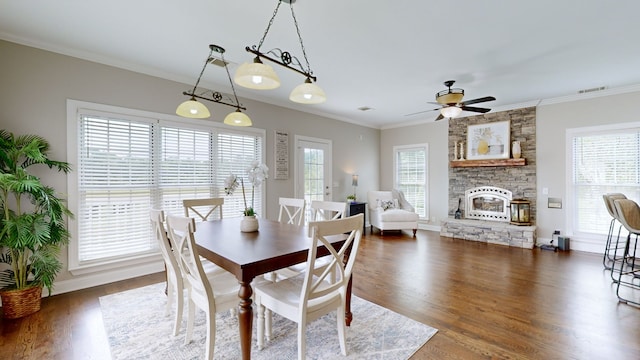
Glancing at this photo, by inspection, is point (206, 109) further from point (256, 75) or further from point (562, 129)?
point (562, 129)

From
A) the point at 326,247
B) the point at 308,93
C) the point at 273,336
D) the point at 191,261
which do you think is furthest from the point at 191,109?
the point at 273,336

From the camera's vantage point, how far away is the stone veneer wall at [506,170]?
519 cm

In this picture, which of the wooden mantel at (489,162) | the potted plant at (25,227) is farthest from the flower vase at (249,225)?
the wooden mantel at (489,162)

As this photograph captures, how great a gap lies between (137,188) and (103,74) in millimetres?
1383

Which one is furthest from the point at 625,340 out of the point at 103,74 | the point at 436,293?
the point at 103,74

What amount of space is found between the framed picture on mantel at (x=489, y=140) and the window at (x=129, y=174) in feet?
16.2

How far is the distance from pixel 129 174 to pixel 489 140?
20.4 ft

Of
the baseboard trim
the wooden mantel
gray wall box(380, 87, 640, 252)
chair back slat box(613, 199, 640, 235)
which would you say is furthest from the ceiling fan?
the baseboard trim

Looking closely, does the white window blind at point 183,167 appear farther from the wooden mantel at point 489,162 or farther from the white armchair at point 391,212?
the wooden mantel at point 489,162

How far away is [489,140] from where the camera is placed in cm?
561

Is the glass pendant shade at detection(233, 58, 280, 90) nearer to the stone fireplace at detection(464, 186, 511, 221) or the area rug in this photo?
the area rug

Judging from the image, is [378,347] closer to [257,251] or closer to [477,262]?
[257,251]

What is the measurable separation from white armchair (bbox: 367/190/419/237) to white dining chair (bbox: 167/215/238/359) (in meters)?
4.33

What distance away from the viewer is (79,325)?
239cm
